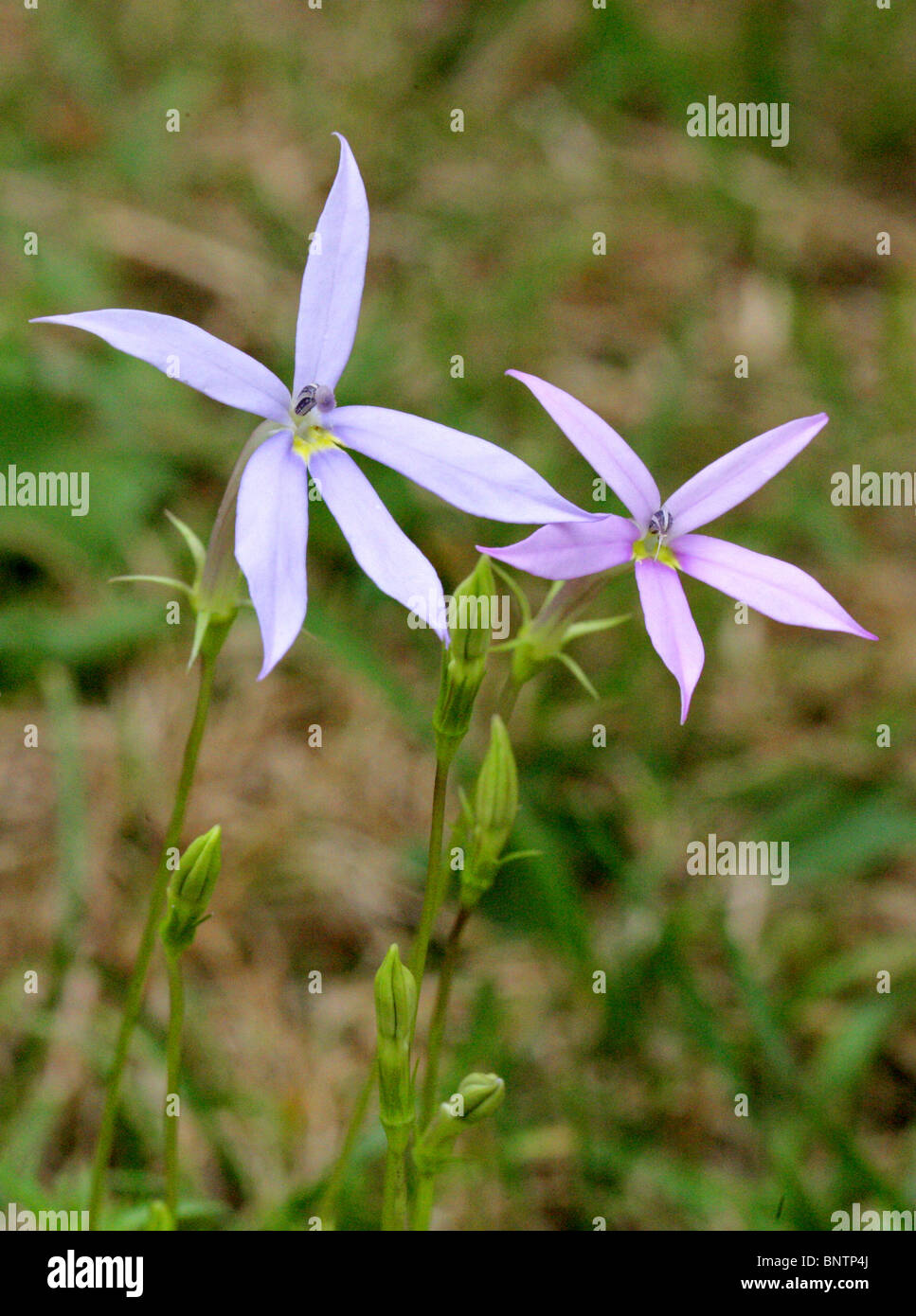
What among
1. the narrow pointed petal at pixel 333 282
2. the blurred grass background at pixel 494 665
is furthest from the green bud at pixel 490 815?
the blurred grass background at pixel 494 665

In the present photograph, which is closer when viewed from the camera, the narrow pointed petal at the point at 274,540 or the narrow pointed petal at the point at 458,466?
the narrow pointed petal at the point at 274,540

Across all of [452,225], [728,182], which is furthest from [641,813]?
[728,182]

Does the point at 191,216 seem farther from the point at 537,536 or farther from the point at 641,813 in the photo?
Result: the point at 537,536

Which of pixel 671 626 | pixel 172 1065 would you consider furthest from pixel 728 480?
pixel 172 1065

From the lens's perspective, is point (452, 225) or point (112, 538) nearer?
point (112, 538)

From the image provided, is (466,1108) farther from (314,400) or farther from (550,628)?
(314,400)

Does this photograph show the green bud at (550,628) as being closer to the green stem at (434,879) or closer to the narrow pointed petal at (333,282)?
the green stem at (434,879)
